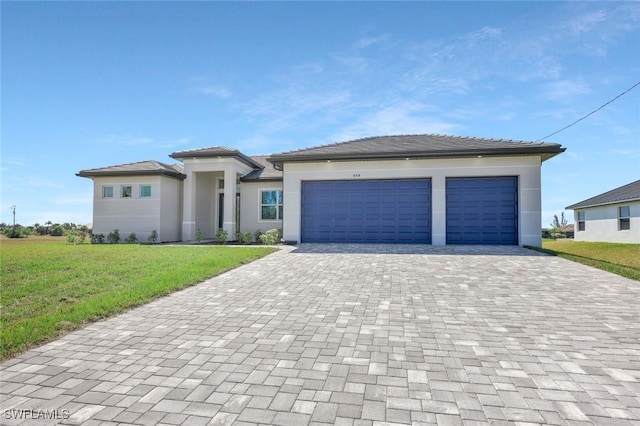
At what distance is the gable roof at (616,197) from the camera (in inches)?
826

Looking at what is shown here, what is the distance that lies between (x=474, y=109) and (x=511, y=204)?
4512mm

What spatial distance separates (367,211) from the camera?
46.5 ft

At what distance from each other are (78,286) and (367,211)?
10.7 m

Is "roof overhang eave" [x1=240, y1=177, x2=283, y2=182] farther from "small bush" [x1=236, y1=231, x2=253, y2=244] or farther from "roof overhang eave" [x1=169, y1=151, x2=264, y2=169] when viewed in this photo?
"small bush" [x1=236, y1=231, x2=253, y2=244]

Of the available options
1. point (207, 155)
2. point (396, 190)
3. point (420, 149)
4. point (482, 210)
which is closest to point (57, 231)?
point (207, 155)

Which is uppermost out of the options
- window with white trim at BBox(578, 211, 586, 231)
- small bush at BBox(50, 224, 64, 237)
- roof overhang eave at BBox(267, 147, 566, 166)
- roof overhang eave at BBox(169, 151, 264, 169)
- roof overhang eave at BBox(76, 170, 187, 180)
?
roof overhang eave at BBox(169, 151, 264, 169)

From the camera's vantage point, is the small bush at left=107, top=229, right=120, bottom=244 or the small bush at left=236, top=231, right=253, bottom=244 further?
the small bush at left=107, top=229, right=120, bottom=244

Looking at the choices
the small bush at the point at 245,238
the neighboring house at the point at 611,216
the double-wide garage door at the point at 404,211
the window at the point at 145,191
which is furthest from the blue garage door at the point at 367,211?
the neighboring house at the point at 611,216

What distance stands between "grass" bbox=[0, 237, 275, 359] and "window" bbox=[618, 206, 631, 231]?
25855 millimetres

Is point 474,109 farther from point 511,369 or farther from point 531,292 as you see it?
point 511,369

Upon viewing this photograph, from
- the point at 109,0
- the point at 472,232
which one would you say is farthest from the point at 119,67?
the point at 472,232

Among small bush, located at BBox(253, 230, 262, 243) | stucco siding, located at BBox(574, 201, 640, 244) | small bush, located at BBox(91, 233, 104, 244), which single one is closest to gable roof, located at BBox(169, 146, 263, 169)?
small bush, located at BBox(253, 230, 262, 243)

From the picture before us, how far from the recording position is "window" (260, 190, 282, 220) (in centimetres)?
1784

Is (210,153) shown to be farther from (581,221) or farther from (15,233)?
(581,221)
